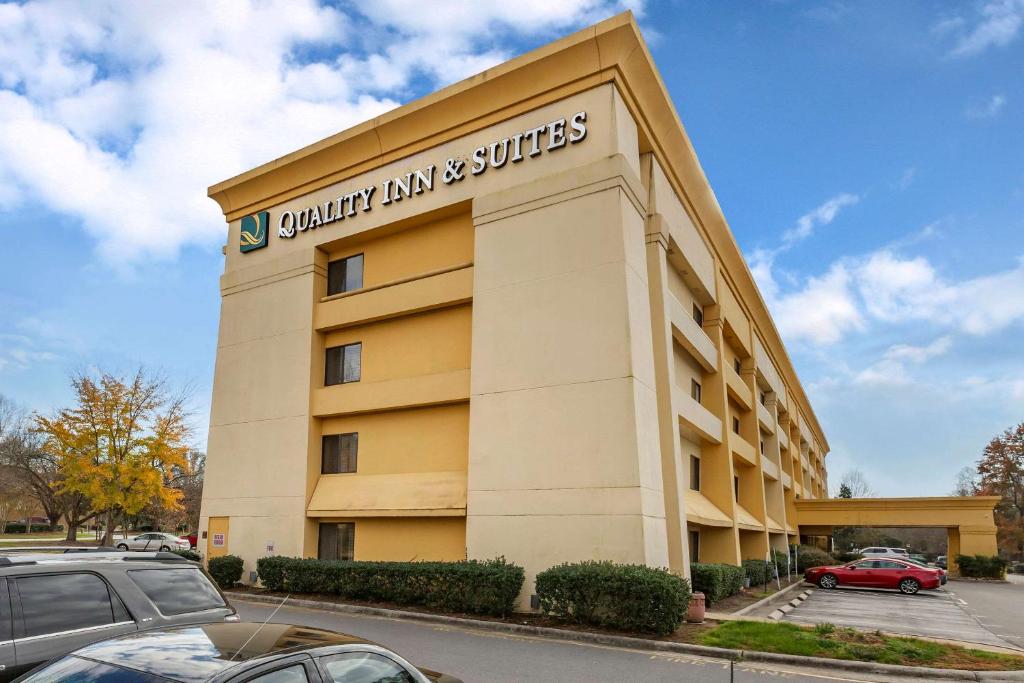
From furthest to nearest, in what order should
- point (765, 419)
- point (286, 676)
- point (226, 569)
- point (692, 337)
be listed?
point (765, 419)
point (692, 337)
point (226, 569)
point (286, 676)

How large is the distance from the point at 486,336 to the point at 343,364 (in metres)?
6.59

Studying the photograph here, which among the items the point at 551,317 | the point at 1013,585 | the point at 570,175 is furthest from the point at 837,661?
the point at 1013,585

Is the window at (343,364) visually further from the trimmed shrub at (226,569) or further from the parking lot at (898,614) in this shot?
the parking lot at (898,614)

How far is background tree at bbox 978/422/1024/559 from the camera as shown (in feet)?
208

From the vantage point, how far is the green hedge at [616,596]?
14.1m

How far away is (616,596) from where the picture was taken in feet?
47.4

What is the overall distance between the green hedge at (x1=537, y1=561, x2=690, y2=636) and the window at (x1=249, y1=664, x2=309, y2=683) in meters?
10.9

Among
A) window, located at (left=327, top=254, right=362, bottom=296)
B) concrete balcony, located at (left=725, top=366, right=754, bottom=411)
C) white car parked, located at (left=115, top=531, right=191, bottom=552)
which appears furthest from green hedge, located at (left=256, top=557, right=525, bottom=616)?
white car parked, located at (left=115, top=531, right=191, bottom=552)

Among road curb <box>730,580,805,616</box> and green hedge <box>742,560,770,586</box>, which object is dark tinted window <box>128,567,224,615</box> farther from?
green hedge <box>742,560,770,586</box>

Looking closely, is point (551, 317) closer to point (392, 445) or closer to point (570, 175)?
point (570, 175)

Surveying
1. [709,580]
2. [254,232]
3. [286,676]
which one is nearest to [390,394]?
[254,232]

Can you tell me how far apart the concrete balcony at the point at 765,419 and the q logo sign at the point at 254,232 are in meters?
25.7

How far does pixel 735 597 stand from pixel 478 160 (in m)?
16.2

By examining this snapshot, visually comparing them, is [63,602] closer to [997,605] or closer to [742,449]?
[742,449]
